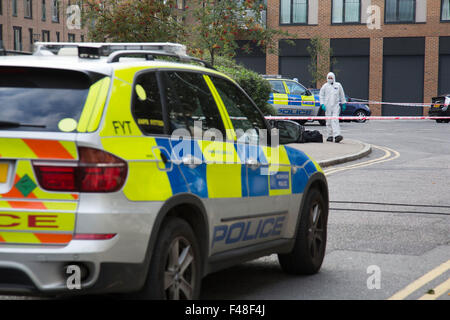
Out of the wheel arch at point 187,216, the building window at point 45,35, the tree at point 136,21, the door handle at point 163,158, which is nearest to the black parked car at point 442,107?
the tree at point 136,21

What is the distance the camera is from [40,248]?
448cm

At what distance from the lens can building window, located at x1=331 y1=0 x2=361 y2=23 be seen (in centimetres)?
5525

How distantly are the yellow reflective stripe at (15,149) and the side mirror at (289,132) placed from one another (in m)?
2.60

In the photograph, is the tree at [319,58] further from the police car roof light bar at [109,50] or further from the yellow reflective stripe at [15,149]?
the yellow reflective stripe at [15,149]

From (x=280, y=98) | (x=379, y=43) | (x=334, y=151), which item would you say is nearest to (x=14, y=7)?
(x=379, y=43)

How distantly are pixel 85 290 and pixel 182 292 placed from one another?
80cm

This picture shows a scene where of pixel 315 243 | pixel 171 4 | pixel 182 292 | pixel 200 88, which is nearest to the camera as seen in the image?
pixel 182 292

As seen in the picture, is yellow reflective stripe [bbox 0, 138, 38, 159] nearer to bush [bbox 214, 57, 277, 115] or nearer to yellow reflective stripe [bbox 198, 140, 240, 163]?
yellow reflective stripe [bbox 198, 140, 240, 163]

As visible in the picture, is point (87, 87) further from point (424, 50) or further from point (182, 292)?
point (424, 50)

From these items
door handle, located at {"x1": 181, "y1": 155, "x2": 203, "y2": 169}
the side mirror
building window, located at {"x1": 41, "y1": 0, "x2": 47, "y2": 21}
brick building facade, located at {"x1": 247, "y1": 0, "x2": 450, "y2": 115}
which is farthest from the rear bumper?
building window, located at {"x1": 41, "y1": 0, "x2": 47, "y2": 21}

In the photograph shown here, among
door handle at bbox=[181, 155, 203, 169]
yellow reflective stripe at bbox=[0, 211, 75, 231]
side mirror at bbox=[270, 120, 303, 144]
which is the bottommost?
yellow reflective stripe at bbox=[0, 211, 75, 231]

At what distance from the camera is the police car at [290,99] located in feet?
115

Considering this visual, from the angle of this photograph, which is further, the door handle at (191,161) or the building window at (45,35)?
the building window at (45,35)
